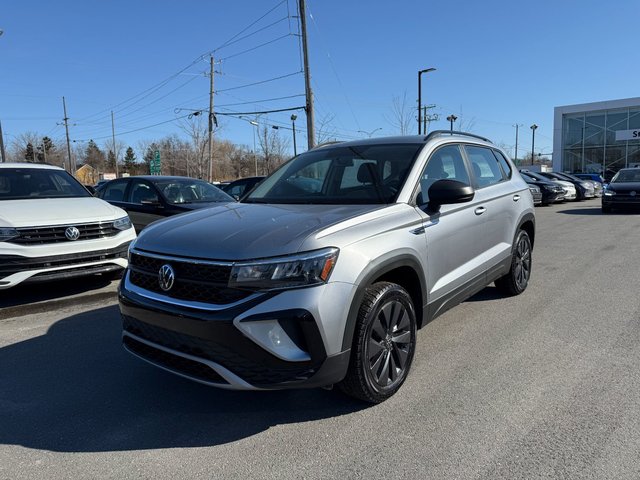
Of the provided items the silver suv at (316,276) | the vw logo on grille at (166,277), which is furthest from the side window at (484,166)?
the vw logo on grille at (166,277)

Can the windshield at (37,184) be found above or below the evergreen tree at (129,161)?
below

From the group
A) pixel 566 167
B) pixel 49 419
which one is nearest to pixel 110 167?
pixel 566 167

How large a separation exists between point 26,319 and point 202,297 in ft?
11.7

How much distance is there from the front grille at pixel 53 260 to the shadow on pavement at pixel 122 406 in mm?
1438

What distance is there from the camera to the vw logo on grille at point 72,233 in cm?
570

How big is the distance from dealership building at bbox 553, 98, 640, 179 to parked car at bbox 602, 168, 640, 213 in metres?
28.0

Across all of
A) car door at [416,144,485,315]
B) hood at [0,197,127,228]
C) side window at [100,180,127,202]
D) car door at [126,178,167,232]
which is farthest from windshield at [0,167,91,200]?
car door at [416,144,485,315]

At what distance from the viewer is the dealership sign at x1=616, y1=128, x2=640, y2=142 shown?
40.2 meters

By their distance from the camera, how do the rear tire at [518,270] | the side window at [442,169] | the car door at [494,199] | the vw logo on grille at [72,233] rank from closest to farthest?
1. the side window at [442,169]
2. the car door at [494,199]
3. the rear tire at [518,270]
4. the vw logo on grille at [72,233]

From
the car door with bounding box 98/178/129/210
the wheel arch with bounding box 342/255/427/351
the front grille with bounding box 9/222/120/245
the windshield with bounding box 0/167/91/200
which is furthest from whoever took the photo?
the car door with bounding box 98/178/129/210

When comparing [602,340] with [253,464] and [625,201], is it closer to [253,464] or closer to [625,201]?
[253,464]

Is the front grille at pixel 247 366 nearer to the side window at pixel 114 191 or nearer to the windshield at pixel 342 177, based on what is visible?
the windshield at pixel 342 177

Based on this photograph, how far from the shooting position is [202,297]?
279 cm

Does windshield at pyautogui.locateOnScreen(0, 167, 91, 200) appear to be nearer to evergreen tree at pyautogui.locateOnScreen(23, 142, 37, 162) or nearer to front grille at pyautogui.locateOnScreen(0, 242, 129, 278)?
front grille at pyautogui.locateOnScreen(0, 242, 129, 278)
